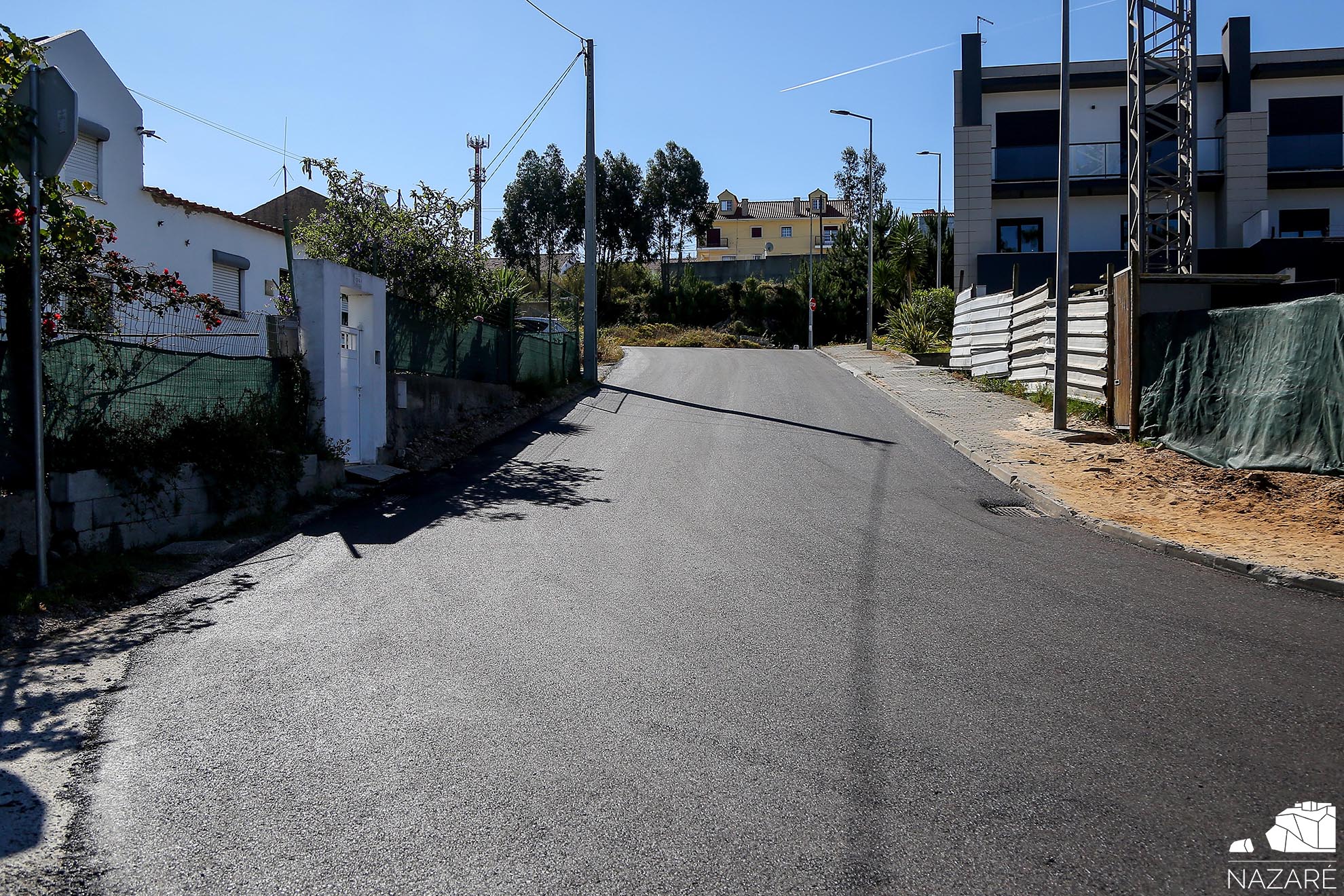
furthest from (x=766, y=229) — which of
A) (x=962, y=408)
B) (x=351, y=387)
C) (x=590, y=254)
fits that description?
(x=351, y=387)

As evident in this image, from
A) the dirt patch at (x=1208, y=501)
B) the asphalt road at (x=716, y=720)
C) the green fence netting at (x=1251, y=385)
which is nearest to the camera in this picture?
the asphalt road at (x=716, y=720)

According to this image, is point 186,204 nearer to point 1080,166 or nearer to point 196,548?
point 196,548

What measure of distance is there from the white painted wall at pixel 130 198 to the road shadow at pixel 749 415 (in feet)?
27.6

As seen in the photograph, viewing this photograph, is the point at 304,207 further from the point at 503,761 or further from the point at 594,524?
the point at 503,761

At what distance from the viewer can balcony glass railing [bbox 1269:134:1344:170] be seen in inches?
1247

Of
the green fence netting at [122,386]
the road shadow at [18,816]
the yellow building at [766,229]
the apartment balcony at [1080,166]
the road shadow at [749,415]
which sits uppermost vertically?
the yellow building at [766,229]

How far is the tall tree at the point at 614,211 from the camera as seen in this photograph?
5650 cm

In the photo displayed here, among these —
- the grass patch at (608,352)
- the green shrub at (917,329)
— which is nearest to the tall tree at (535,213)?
the grass patch at (608,352)

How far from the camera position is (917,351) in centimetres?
3288

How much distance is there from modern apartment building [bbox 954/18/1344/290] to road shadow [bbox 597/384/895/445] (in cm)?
1343

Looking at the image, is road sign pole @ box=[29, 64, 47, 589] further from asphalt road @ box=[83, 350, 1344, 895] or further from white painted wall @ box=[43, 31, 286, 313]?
white painted wall @ box=[43, 31, 286, 313]

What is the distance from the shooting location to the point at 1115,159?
104 feet

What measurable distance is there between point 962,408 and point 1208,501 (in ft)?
31.4

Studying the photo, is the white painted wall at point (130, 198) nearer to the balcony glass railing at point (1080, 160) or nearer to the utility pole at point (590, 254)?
the utility pole at point (590, 254)
